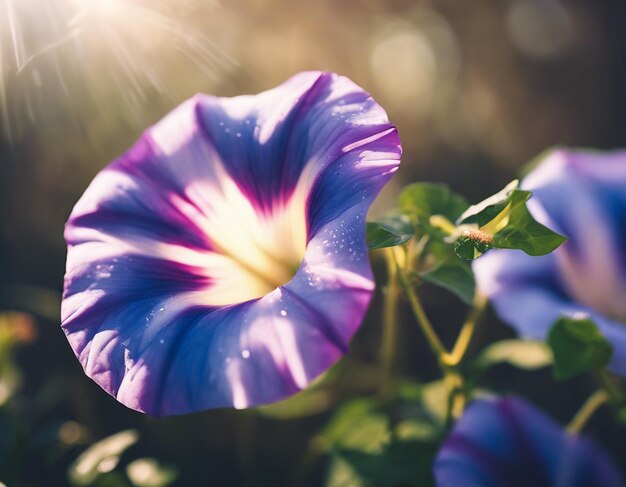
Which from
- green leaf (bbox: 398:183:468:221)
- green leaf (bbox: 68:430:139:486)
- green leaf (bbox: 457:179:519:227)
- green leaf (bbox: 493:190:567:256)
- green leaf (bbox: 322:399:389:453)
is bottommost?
green leaf (bbox: 322:399:389:453)

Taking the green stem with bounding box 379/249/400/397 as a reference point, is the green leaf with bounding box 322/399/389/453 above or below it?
below

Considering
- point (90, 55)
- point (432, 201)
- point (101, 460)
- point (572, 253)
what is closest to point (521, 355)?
point (572, 253)

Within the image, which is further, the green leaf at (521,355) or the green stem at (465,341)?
the green leaf at (521,355)

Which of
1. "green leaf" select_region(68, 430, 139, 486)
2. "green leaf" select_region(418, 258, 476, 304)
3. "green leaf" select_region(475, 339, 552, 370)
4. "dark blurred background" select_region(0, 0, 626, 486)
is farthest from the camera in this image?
"dark blurred background" select_region(0, 0, 626, 486)

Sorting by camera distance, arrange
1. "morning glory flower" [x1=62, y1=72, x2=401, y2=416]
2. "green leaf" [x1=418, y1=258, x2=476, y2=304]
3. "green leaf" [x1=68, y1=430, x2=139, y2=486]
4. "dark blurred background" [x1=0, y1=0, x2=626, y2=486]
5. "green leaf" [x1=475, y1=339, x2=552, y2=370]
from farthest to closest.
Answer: "dark blurred background" [x1=0, y1=0, x2=626, y2=486], "green leaf" [x1=475, y1=339, x2=552, y2=370], "green leaf" [x1=68, y1=430, x2=139, y2=486], "green leaf" [x1=418, y1=258, x2=476, y2=304], "morning glory flower" [x1=62, y1=72, x2=401, y2=416]

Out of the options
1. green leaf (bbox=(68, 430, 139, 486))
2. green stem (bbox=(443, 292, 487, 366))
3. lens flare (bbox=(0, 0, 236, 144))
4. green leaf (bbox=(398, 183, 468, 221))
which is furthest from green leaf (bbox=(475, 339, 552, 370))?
lens flare (bbox=(0, 0, 236, 144))

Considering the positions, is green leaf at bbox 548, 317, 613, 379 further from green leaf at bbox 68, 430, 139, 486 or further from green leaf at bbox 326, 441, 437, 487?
green leaf at bbox 68, 430, 139, 486

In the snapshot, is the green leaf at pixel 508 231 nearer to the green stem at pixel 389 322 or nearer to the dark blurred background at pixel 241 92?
the green stem at pixel 389 322

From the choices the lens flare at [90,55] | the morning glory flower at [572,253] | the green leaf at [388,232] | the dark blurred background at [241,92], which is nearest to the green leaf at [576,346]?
the morning glory flower at [572,253]
